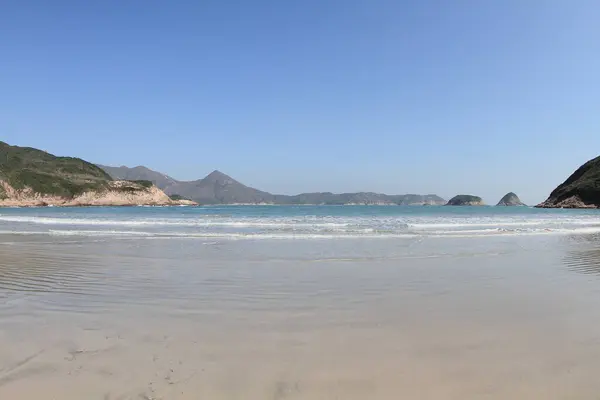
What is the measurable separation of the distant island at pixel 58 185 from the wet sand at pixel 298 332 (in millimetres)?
139178

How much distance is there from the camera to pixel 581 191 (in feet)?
344

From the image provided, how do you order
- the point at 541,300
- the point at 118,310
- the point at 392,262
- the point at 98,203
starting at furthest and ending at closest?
the point at 98,203, the point at 392,262, the point at 541,300, the point at 118,310

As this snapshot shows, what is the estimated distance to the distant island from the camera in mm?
125062

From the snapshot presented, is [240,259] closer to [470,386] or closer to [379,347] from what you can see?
[379,347]

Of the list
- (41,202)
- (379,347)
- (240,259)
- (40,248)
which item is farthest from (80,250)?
(41,202)

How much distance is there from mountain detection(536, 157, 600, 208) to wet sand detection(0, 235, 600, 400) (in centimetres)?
11367

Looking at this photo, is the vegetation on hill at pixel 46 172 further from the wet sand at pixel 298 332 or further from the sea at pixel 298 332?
the sea at pixel 298 332

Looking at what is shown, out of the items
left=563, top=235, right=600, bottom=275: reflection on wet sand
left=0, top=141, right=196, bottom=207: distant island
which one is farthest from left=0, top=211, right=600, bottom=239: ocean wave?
left=0, top=141, right=196, bottom=207: distant island

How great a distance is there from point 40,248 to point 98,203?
148051 mm

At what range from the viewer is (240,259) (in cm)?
1088

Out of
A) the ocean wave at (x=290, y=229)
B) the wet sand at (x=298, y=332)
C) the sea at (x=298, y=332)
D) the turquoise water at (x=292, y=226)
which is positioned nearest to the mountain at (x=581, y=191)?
the turquoise water at (x=292, y=226)

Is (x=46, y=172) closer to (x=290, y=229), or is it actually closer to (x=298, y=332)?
(x=290, y=229)

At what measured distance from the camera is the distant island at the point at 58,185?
125062mm

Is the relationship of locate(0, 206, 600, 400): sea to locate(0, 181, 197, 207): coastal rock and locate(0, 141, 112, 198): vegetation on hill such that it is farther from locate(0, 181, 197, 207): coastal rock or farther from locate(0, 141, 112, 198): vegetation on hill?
locate(0, 141, 112, 198): vegetation on hill
